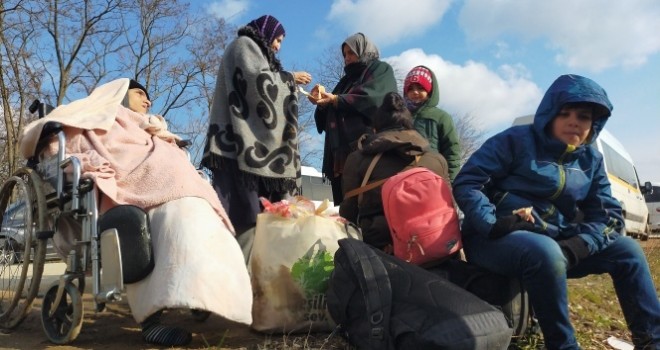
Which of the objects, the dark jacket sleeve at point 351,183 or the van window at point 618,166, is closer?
the dark jacket sleeve at point 351,183

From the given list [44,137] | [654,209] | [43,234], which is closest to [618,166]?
[654,209]

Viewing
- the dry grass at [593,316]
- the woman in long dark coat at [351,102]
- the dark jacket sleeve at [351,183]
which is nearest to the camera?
the dark jacket sleeve at [351,183]

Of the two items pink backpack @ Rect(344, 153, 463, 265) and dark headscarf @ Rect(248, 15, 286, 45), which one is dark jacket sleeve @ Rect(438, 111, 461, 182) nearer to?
dark headscarf @ Rect(248, 15, 286, 45)

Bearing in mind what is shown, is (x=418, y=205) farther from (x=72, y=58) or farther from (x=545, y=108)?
(x=72, y=58)

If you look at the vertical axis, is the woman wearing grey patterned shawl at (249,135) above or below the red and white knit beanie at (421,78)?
below

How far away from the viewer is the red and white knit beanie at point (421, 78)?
13.6 ft

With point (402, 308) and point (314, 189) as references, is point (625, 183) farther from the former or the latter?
point (402, 308)

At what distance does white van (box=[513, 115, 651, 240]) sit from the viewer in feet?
40.0

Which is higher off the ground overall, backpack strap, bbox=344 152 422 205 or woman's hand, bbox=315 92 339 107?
woman's hand, bbox=315 92 339 107

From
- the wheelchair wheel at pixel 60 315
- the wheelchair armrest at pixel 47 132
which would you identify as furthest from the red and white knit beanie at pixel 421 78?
the wheelchair wheel at pixel 60 315

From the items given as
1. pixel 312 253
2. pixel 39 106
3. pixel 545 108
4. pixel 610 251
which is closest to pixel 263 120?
pixel 312 253

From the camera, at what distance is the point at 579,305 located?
405cm

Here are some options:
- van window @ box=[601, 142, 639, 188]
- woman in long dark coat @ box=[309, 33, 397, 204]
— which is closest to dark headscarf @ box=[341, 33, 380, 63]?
woman in long dark coat @ box=[309, 33, 397, 204]

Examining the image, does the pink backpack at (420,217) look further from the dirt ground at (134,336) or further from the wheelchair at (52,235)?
the wheelchair at (52,235)
